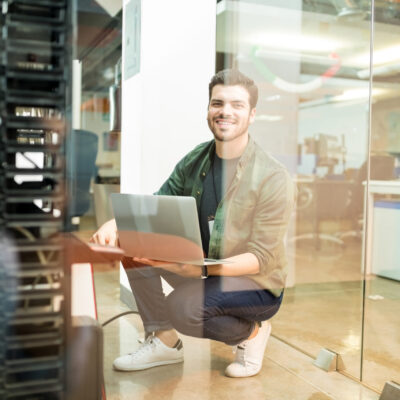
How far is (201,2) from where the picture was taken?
1390 millimetres

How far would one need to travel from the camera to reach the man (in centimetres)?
147

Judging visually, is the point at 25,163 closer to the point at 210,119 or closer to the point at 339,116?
the point at 210,119

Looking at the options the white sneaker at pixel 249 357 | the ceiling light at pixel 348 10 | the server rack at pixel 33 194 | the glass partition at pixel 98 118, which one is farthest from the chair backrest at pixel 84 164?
the ceiling light at pixel 348 10

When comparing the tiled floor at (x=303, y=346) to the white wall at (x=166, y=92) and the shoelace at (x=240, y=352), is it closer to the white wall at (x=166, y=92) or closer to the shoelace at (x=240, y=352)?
the shoelace at (x=240, y=352)

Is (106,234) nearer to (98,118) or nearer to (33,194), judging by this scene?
(98,118)

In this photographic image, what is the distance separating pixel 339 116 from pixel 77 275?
243cm

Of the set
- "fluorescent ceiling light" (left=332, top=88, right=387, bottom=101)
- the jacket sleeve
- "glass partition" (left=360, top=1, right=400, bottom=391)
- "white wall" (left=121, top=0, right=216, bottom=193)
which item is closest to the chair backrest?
"white wall" (left=121, top=0, right=216, bottom=193)

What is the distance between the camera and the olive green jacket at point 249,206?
1.45 m

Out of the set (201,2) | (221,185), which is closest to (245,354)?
(221,185)

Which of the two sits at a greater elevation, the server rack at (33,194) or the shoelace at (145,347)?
the server rack at (33,194)

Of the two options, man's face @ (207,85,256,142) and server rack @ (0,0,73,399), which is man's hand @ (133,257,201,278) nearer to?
man's face @ (207,85,256,142)

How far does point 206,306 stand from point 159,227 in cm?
46

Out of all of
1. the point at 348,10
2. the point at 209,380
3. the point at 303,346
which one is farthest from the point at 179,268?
the point at 348,10

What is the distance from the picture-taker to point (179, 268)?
145cm
